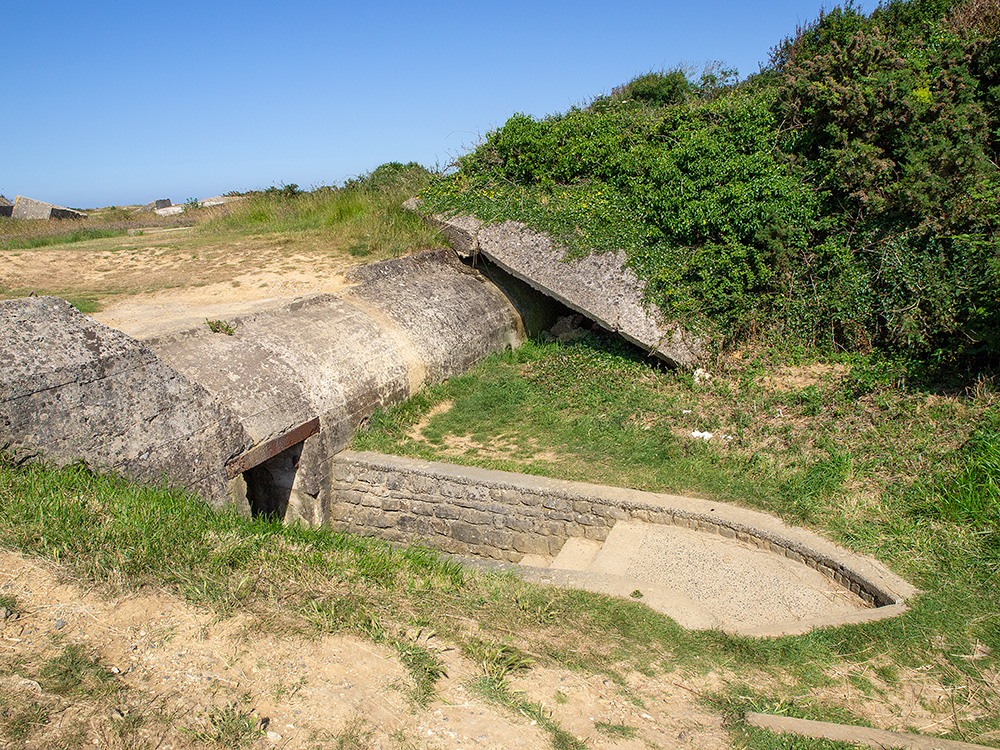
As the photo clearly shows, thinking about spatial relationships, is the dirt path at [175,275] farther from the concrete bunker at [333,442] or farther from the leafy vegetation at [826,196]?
the leafy vegetation at [826,196]

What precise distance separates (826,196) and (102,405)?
8.02 m

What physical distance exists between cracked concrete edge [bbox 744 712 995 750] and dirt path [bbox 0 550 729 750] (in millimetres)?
269

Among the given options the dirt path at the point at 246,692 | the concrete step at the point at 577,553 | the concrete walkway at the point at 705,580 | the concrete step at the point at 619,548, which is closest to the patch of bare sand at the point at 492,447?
the concrete step at the point at 577,553

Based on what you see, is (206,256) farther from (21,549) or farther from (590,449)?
(21,549)

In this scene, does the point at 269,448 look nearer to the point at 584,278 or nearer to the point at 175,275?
the point at 175,275

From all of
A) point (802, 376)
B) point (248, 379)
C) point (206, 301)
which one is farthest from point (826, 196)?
point (206, 301)

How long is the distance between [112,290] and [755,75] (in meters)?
11.0

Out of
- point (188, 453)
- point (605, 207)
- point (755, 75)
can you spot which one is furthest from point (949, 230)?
point (188, 453)

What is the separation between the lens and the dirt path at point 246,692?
2854 mm

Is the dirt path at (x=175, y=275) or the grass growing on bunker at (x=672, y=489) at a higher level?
the dirt path at (x=175, y=275)

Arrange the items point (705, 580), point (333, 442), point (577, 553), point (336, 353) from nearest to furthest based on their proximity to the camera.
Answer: point (705, 580)
point (577, 553)
point (333, 442)
point (336, 353)

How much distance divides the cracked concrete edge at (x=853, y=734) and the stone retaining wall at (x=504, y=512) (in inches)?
76.6

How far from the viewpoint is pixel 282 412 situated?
21.1 ft

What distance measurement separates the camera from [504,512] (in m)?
6.58
